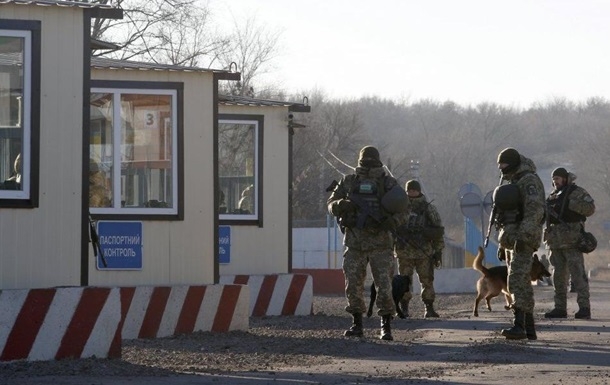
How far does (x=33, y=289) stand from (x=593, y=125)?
420 ft

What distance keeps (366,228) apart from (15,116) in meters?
4.16

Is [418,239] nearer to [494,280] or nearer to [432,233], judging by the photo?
[432,233]

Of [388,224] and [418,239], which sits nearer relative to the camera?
[388,224]

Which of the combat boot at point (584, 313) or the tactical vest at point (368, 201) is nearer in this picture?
the tactical vest at point (368, 201)

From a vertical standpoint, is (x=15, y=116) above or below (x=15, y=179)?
above

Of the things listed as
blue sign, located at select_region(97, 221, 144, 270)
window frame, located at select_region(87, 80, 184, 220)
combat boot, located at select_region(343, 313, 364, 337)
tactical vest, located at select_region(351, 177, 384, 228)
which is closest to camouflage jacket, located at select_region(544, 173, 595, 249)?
combat boot, located at select_region(343, 313, 364, 337)

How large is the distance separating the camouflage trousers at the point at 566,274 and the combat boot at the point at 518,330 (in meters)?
4.40

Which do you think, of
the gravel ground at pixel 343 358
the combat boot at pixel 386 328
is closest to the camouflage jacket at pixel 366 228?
the combat boot at pixel 386 328

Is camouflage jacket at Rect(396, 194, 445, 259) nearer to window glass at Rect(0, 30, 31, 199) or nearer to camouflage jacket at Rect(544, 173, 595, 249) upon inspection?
camouflage jacket at Rect(544, 173, 595, 249)

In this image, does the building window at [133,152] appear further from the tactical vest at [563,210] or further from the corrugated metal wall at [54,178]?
the tactical vest at [563,210]

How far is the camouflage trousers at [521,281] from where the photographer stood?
15.6 m

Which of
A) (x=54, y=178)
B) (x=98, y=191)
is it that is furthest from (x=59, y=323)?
(x=98, y=191)

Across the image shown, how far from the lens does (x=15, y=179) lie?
1291 cm

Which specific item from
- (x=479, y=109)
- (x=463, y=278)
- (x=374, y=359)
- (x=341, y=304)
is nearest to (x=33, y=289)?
(x=374, y=359)
